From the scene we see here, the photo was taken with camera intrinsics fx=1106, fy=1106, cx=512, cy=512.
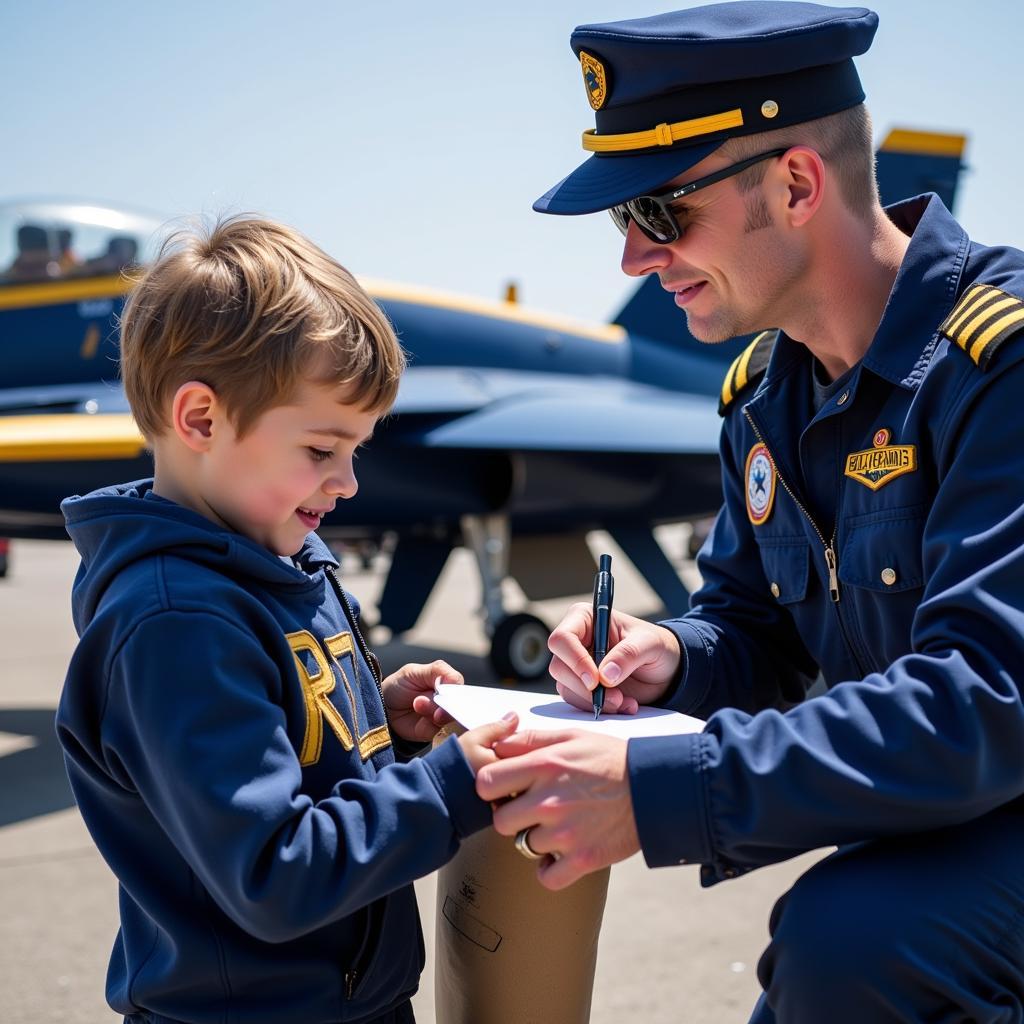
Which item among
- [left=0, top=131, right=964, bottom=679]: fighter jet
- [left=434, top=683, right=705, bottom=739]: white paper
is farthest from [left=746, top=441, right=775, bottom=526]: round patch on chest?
[left=0, top=131, right=964, bottom=679]: fighter jet

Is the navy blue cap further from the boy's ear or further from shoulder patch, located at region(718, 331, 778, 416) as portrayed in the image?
the boy's ear

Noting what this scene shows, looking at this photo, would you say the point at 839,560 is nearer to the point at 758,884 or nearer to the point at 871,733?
the point at 871,733

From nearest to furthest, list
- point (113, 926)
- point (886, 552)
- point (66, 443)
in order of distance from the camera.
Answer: point (886, 552), point (113, 926), point (66, 443)

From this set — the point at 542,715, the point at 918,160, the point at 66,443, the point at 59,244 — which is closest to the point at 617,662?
the point at 542,715

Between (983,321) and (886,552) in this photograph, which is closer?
(983,321)

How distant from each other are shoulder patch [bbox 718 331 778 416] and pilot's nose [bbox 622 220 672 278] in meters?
0.36

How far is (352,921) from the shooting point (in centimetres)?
141

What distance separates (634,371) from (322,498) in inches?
275

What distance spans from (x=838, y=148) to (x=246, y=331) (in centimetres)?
107

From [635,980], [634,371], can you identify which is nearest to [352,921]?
[635,980]

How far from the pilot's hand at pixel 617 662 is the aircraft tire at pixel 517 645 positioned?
14.3 ft

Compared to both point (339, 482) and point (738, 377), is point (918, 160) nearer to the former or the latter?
point (738, 377)

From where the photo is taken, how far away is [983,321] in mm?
1564

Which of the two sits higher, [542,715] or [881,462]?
[881,462]
